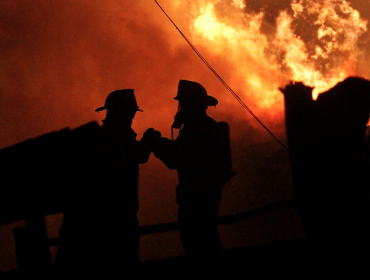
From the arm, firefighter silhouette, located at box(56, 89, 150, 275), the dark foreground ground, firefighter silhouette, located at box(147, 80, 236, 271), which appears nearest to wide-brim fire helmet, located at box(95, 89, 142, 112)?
firefighter silhouette, located at box(56, 89, 150, 275)

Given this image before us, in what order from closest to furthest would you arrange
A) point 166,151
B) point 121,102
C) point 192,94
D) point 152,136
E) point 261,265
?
point 261,265 → point 192,94 → point 166,151 → point 152,136 → point 121,102

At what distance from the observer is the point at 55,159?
3045mm

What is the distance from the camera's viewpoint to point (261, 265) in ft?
11.9

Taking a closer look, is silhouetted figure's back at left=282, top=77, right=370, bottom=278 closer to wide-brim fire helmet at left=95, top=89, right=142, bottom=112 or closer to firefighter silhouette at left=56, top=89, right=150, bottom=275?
firefighter silhouette at left=56, top=89, right=150, bottom=275

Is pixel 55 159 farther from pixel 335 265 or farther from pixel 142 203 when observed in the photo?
pixel 142 203

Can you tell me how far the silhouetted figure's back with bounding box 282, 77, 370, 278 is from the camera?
109 inches

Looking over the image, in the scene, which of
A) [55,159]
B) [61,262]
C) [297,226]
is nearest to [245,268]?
[61,262]

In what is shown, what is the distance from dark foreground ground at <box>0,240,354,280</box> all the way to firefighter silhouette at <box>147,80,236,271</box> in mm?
214

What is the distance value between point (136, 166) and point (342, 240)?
285cm

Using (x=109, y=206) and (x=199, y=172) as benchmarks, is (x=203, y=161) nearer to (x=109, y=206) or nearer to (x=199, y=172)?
(x=199, y=172)

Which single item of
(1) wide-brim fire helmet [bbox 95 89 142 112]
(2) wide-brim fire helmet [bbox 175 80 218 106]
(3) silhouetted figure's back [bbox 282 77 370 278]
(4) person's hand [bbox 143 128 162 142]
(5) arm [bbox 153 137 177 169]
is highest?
(1) wide-brim fire helmet [bbox 95 89 142 112]

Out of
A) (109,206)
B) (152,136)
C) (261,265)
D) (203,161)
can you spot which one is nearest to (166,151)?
(152,136)

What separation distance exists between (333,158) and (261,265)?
1442 mm

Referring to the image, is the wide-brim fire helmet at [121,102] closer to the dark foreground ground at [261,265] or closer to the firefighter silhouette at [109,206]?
the firefighter silhouette at [109,206]
